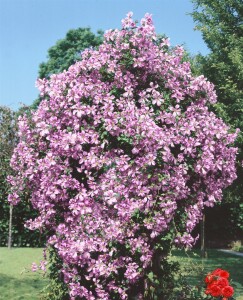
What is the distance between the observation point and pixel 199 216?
23.0 ft

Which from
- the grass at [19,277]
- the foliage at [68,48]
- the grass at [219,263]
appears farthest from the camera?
the foliage at [68,48]

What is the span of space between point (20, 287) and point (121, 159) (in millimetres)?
6479

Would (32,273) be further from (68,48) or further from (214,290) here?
(68,48)

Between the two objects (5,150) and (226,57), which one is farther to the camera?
(5,150)

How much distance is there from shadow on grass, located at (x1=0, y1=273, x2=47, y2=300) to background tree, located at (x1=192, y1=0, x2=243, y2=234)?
5819mm

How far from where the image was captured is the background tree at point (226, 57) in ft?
43.7

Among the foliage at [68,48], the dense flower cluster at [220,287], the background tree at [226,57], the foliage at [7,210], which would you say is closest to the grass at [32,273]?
the dense flower cluster at [220,287]

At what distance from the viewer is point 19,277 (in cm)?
1291

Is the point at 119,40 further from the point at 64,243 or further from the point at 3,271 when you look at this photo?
the point at 3,271

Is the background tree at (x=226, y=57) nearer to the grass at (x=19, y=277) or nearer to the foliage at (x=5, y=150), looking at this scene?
the grass at (x=19, y=277)

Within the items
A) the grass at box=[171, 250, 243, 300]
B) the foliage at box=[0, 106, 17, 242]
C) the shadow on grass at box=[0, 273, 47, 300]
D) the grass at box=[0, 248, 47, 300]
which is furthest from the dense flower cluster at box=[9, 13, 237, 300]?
the foliage at box=[0, 106, 17, 242]

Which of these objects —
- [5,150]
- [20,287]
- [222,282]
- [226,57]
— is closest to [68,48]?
[5,150]

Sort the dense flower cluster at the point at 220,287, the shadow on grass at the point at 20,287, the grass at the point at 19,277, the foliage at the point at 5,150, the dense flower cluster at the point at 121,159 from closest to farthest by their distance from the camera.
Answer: the dense flower cluster at the point at 121,159 < the dense flower cluster at the point at 220,287 < the shadow on grass at the point at 20,287 < the grass at the point at 19,277 < the foliage at the point at 5,150

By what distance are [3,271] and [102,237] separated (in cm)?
862
